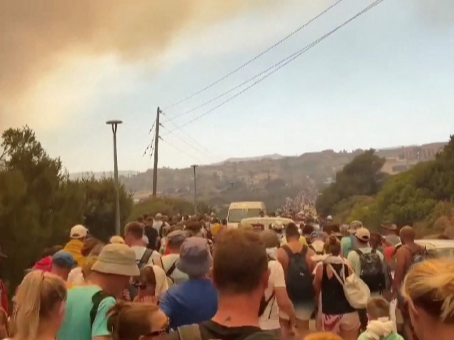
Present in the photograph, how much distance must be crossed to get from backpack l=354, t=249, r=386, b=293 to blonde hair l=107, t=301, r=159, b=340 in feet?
15.6

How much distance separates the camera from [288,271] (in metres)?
7.79

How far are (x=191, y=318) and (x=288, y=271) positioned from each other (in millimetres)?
3832

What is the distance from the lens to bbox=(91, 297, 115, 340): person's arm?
387 cm

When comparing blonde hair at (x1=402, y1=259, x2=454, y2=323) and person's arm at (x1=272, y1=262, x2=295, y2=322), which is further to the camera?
person's arm at (x1=272, y1=262, x2=295, y2=322)

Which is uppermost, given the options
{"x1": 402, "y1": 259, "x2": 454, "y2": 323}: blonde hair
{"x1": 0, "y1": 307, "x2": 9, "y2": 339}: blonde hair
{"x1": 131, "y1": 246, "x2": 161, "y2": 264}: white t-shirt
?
{"x1": 402, "y1": 259, "x2": 454, "y2": 323}: blonde hair

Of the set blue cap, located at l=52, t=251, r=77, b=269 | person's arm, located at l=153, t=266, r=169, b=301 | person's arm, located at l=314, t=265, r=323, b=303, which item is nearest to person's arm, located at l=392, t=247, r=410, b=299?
person's arm, located at l=314, t=265, r=323, b=303

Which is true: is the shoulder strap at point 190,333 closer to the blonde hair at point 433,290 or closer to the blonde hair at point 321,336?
the blonde hair at point 321,336

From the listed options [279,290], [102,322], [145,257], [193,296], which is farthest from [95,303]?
[145,257]

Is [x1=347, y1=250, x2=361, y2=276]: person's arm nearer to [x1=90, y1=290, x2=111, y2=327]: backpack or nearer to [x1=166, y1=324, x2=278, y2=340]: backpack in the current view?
[x1=90, y1=290, x2=111, y2=327]: backpack

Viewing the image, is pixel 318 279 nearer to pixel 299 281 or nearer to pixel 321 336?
pixel 299 281

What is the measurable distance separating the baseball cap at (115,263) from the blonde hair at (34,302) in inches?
28.7

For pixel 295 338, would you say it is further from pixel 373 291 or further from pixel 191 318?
pixel 191 318

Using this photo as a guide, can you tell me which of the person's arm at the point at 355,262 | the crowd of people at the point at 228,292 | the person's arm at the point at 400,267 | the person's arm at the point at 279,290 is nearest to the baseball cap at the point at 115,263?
the crowd of people at the point at 228,292

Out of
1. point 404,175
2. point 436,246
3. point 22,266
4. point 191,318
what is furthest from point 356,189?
point 191,318
